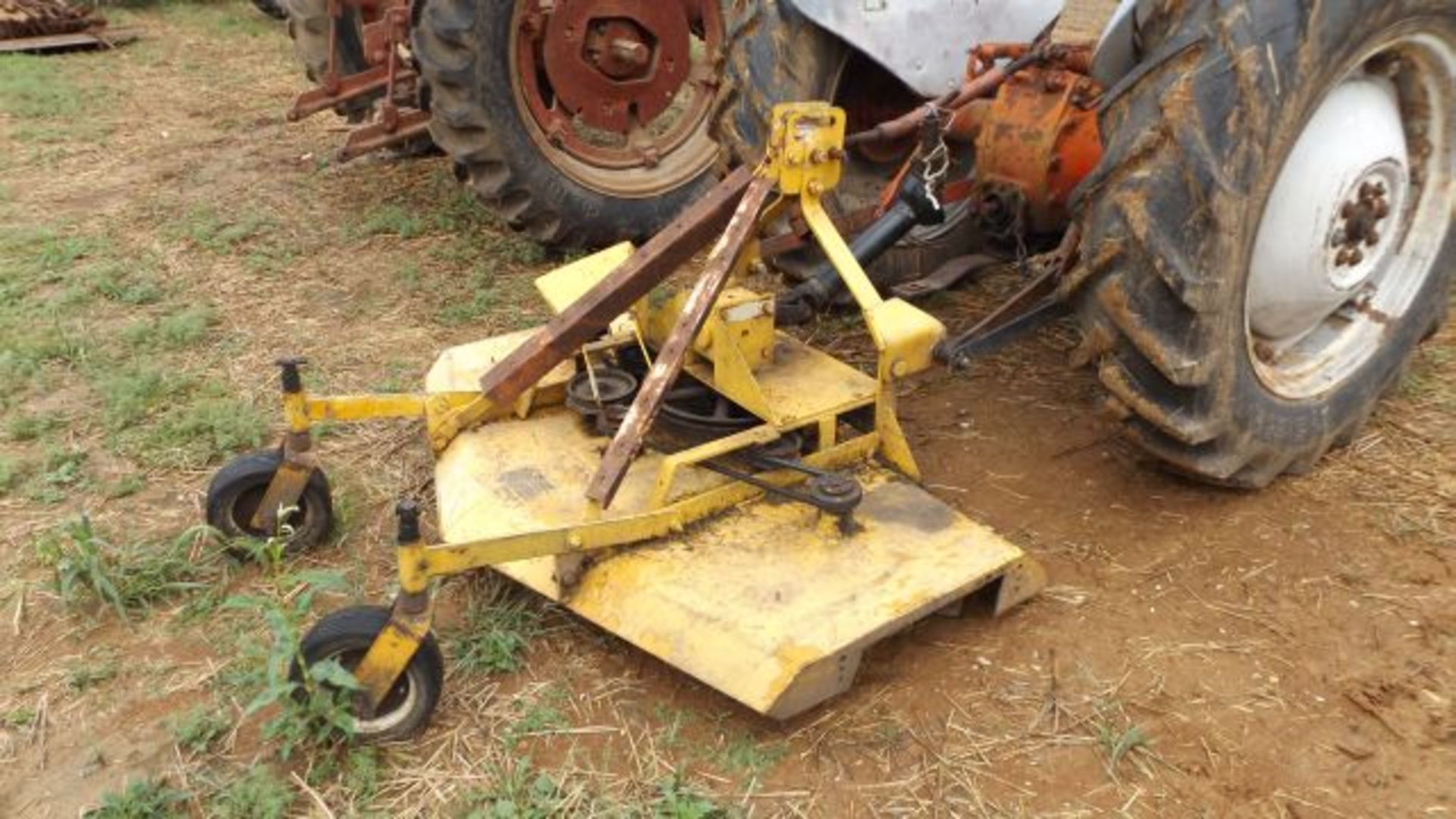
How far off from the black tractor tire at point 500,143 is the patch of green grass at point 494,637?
2294 millimetres

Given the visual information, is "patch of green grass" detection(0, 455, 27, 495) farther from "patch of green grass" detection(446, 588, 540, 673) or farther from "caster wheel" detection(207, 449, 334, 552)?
"patch of green grass" detection(446, 588, 540, 673)

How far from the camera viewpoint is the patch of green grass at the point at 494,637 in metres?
2.33

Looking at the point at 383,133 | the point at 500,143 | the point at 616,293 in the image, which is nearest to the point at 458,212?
the point at 383,133

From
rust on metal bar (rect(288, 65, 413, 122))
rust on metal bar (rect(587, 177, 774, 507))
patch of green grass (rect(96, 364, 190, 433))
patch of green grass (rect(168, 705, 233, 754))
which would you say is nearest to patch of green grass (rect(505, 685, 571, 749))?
rust on metal bar (rect(587, 177, 774, 507))

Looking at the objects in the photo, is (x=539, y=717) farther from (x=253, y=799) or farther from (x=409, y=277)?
(x=409, y=277)

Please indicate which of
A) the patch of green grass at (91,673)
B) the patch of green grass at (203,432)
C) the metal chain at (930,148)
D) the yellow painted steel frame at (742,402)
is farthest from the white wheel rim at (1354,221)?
the patch of green grass at (203,432)

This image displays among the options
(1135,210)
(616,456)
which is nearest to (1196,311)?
(1135,210)

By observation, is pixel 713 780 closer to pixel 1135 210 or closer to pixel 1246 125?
pixel 1135 210

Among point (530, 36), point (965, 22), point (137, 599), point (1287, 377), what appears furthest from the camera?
point (530, 36)

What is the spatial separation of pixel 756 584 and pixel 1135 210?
1.05m

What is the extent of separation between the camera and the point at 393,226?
497 centimetres

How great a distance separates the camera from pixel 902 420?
10.8 feet

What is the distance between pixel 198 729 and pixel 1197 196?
2.18 m

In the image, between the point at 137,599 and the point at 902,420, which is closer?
the point at 137,599
